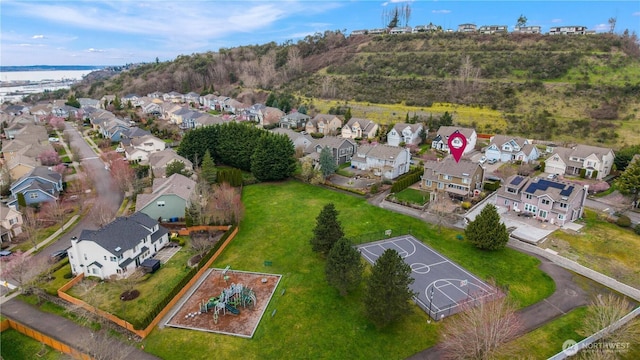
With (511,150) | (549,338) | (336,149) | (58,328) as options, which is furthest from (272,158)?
(511,150)

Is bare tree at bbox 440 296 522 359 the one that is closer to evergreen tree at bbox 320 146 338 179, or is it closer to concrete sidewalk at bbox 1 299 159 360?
concrete sidewalk at bbox 1 299 159 360

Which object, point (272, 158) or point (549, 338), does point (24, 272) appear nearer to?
point (272, 158)

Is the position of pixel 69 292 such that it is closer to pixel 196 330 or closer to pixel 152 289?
pixel 152 289

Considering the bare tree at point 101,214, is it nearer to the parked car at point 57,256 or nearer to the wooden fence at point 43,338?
the parked car at point 57,256

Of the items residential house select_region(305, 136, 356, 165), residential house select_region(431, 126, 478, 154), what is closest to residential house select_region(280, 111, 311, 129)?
residential house select_region(305, 136, 356, 165)

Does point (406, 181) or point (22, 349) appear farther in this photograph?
point (406, 181)

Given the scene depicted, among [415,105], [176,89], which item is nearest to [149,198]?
[415,105]
